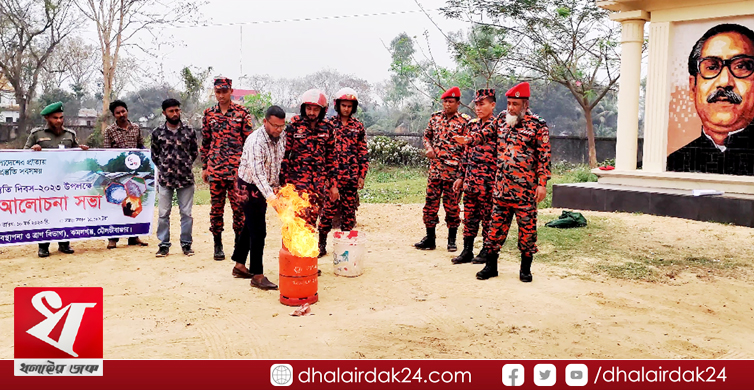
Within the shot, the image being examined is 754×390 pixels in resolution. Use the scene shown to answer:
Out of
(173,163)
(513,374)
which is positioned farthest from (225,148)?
(513,374)

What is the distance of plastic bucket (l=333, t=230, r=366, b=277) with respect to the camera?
18.5 feet

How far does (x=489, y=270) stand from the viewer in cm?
561

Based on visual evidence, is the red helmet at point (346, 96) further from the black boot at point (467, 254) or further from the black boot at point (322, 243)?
the black boot at point (467, 254)

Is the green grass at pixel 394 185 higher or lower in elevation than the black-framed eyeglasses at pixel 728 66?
lower

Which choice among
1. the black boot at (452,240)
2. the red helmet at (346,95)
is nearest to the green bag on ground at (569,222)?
the black boot at (452,240)

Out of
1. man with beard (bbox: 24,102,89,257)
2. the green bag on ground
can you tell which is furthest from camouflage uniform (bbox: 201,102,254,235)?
the green bag on ground

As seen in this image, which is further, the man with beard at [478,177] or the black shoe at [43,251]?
the black shoe at [43,251]

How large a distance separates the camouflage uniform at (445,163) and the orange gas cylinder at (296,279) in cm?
238

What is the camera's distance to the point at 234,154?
6.07 metres

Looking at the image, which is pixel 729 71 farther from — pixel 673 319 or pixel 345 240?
pixel 345 240

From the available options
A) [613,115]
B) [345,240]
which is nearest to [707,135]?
[345,240]

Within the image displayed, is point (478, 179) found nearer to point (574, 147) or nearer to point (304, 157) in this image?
point (304, 157)

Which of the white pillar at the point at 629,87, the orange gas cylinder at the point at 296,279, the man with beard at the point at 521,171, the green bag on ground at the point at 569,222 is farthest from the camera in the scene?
the white pillar at the point at 629,87

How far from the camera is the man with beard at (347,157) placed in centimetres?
614
